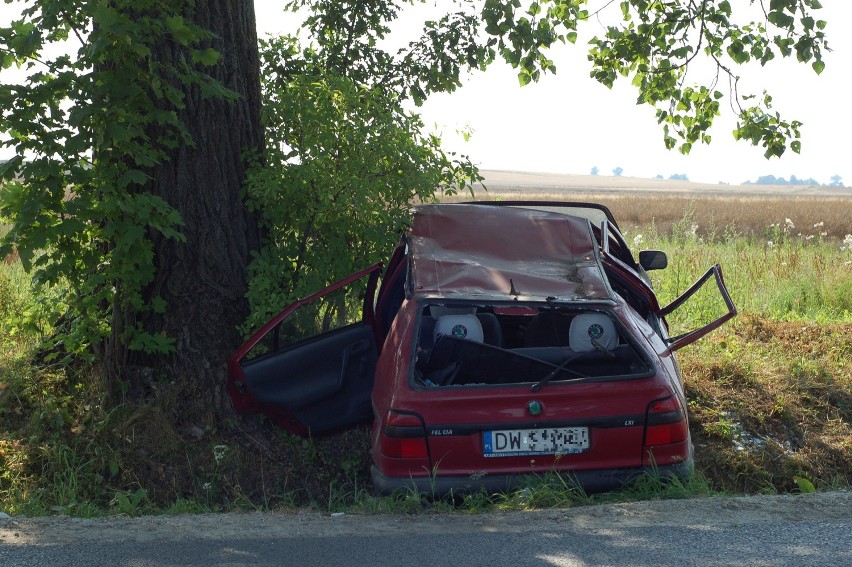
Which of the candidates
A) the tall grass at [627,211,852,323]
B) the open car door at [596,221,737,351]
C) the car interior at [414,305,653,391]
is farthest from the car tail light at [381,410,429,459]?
the tall grass at [627,211,852,323]

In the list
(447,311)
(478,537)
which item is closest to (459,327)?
(447,311)

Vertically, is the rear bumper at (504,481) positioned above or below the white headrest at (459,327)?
below

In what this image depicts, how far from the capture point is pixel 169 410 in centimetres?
737

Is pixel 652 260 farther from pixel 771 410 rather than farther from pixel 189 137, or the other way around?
pixel 189 137

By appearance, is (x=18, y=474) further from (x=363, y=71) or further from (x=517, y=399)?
(x=363, y=71)

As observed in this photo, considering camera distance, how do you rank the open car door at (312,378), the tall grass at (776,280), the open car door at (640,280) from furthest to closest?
the tall grass at (776,280)
the open car door at (312,378)
the open car door at (640,280)

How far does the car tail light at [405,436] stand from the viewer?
5.32 metres

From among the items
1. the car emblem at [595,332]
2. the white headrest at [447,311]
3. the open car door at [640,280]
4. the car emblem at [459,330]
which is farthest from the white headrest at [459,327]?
the open car door at [640,280]

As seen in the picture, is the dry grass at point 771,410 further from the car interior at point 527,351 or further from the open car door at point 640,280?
the car interior at point 527,351

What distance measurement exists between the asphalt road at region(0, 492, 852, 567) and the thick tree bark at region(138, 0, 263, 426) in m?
2.17

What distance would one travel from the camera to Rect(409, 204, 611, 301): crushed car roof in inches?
237

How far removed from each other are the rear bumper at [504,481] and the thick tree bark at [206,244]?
258 cm

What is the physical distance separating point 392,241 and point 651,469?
11.2ft

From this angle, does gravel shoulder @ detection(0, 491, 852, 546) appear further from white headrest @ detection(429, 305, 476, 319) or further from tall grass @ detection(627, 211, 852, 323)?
tall grass @ detection(627, 211, 852, 323)
